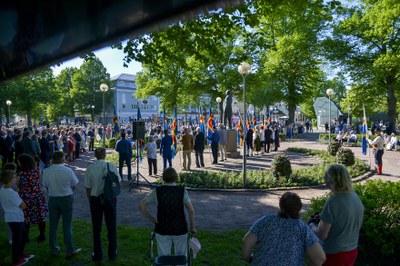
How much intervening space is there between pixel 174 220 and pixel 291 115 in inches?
1476

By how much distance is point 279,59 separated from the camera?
37.0m

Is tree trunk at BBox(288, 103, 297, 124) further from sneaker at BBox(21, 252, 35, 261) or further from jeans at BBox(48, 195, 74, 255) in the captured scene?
sneaker at BBox(21, 252, 35, 261)

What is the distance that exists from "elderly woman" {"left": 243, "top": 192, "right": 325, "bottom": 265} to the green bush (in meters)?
2.69

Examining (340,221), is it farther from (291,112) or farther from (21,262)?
(291,112)

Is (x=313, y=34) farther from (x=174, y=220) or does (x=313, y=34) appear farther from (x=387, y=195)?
(x=174, y=220)

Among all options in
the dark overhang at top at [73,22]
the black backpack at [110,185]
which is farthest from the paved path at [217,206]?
the dark overhang at top at [73,22]

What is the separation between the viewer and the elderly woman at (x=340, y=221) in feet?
11.9

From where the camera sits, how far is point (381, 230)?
5.45 meters

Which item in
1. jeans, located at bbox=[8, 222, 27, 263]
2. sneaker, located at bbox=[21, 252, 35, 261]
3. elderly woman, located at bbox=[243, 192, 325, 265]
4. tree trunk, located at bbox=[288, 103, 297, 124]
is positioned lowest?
sneaker, located at bbox=[21, 252, 35, 261]

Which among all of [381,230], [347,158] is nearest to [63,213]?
[381,230]

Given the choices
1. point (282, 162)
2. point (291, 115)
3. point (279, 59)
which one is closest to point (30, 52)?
point (282, 162)

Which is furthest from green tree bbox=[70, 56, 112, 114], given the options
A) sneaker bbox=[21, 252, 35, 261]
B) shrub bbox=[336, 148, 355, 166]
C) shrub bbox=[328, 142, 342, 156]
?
sneaker bbox=[21, 252, 35, 261]

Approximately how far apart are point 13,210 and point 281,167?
9417 mm

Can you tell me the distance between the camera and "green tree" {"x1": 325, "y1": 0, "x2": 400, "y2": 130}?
2694 centimetres
